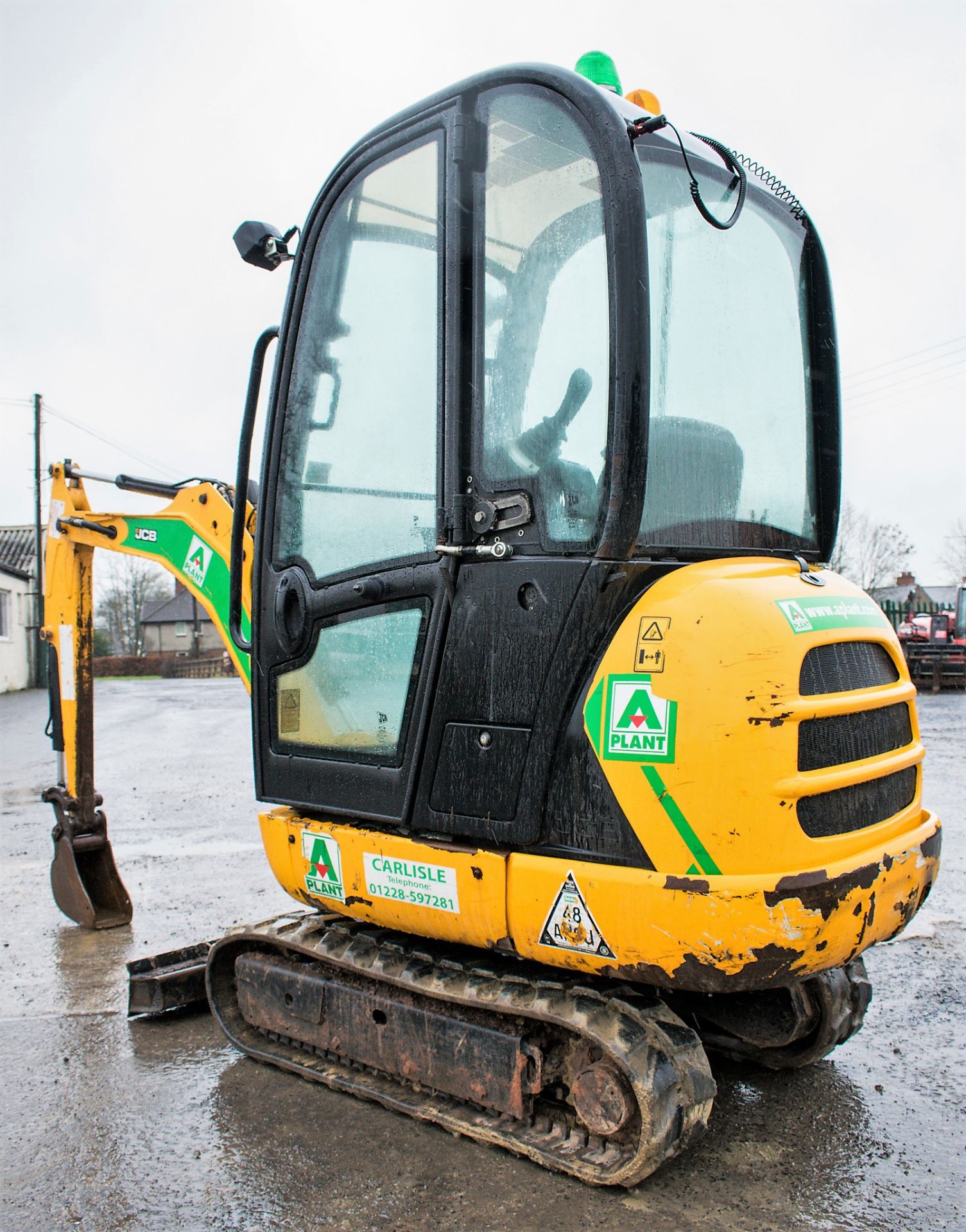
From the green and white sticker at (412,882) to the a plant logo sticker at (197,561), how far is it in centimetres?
198

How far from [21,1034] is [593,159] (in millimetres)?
3640

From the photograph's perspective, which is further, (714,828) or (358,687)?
(358,687)

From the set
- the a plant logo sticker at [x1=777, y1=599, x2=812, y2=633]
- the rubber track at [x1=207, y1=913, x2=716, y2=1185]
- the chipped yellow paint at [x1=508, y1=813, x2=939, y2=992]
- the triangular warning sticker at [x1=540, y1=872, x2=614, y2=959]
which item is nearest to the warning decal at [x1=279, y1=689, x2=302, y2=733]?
the rubber track at [x1=207, y1=913, x2=716, y2=1185]

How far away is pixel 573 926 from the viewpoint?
255cm

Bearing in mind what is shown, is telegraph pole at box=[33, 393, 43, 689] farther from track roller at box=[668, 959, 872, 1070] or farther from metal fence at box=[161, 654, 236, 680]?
track roller at box=[668, 959, 872, 1070]

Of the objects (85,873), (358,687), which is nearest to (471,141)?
(358,687)

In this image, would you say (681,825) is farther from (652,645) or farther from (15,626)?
(15,626)

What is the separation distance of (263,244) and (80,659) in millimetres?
2556

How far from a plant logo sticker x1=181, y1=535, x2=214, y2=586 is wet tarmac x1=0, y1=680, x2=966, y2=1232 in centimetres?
178

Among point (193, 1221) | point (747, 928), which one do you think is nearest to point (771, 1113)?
point (747, 928)

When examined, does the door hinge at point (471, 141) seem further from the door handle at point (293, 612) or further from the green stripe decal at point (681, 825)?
the green stripe decal at point (681, 825)

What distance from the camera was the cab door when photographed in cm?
293

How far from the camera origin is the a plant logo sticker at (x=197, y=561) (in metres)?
4.56

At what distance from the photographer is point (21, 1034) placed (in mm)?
3900
